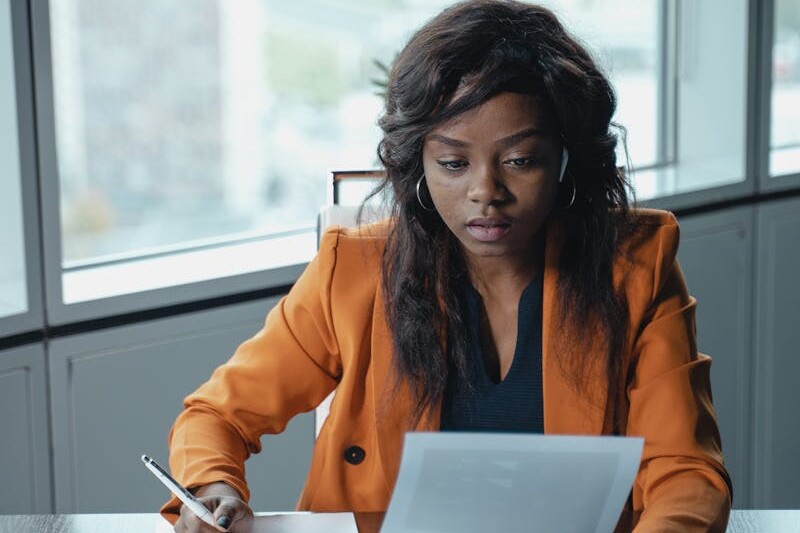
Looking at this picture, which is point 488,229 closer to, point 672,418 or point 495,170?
point 495,170

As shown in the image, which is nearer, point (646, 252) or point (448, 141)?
point (448, 141)

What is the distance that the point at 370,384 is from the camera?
1622 mm

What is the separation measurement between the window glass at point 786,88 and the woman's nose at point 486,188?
7.51ft

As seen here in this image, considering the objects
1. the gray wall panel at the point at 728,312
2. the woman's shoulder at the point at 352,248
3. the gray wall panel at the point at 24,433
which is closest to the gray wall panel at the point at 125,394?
the gray wall panel at the point at 24,433

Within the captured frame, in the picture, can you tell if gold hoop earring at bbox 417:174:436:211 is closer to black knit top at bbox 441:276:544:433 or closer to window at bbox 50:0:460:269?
black knit top at bbox 441:276:544:433

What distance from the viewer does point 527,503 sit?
122cm

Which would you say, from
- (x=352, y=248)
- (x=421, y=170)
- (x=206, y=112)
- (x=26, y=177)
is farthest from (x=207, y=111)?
(x=421, y=170)

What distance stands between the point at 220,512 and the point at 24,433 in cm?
110

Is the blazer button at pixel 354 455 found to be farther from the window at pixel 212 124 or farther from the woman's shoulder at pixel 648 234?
the window at pixel 212 124

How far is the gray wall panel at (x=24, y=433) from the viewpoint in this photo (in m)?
2.29

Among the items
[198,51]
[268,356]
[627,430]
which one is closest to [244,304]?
[198,51]

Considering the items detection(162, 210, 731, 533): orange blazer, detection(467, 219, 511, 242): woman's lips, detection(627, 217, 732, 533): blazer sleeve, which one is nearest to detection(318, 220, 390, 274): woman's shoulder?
detection(162, 210, 731, 533): orange blazer

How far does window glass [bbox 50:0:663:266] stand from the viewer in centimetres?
265

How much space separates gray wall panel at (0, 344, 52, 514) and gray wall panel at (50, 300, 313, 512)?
0.03m
